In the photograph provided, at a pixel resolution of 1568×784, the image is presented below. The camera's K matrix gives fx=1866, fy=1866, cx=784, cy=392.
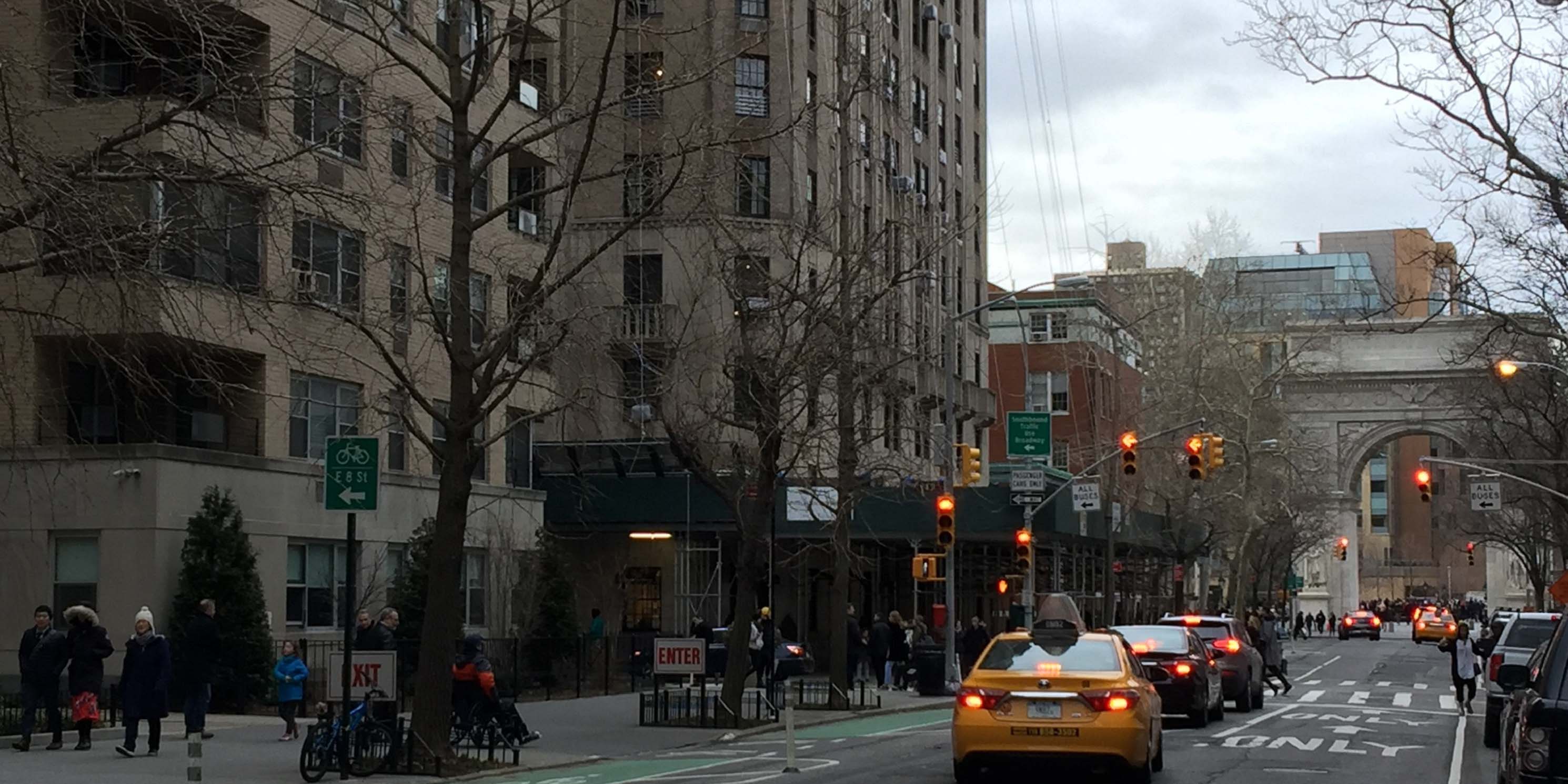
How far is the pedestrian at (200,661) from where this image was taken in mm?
21734

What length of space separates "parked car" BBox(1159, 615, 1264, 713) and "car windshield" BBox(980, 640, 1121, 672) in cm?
1354

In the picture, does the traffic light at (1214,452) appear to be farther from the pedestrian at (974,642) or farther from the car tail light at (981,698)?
Answer: the car tail light at (981,698)

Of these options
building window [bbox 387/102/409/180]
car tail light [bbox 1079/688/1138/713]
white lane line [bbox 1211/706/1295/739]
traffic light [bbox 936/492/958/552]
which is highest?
building window [bbox 387/102/409/180]

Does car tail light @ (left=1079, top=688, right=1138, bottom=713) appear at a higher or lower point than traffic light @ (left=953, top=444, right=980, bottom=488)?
lower

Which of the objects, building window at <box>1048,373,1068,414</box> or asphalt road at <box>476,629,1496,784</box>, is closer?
asphalt road at <box>476,629,1496,784</box>

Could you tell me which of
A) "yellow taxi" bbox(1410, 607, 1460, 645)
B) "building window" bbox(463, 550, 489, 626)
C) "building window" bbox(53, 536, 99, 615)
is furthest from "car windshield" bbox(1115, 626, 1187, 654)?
"yellow taxi" bbox(1410, 607, 1460, 645)

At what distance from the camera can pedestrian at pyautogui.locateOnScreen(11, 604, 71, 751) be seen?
22.3 meters

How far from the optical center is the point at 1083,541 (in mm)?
64375

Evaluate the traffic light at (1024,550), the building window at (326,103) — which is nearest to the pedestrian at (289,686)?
the building window at (326,103)

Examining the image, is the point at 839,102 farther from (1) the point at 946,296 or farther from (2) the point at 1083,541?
(2) the point at 1083,541

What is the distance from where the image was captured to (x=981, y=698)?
17516 mm

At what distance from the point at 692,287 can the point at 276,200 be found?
60.0ft

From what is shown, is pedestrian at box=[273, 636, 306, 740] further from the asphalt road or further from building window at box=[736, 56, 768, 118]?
building window at box=[736, 56, 768, 118]

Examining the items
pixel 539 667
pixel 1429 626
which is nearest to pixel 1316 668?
pixel 539 667
